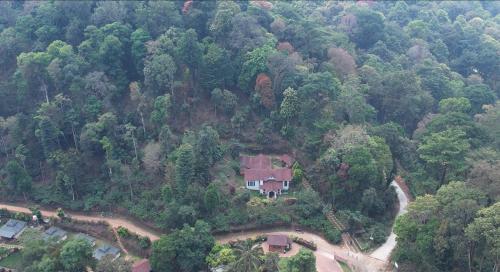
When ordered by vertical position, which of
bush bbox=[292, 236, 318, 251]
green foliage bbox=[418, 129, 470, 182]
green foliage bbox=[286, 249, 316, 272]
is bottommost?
bush bbox=[292, 236, 318, 251]

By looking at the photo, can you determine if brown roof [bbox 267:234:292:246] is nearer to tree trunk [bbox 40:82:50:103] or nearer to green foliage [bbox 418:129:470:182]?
green foliage [bbox 418:129:470:182]

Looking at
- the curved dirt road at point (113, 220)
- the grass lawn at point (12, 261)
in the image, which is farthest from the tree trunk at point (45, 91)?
the grass lawn at point (12, 261)

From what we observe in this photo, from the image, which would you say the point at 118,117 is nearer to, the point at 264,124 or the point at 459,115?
the point at 264,124

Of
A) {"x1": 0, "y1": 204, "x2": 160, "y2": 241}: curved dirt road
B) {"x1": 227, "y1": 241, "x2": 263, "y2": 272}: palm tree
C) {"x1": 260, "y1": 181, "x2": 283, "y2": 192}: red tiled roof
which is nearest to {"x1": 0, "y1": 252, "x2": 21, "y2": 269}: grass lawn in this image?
{"x1": 0, "y1": 204, "x2": 160, "y2": 241}: curved dirt road

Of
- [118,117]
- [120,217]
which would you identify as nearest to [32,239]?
[120,217]

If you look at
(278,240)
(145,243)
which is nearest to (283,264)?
(278,240)

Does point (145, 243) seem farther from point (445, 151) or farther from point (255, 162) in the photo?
point (445, 151)

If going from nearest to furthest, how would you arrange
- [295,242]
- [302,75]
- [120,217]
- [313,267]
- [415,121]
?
1. [313,267]
2. [295,242]
3. [120,217]
4. [302,75]
5. [415,121]
